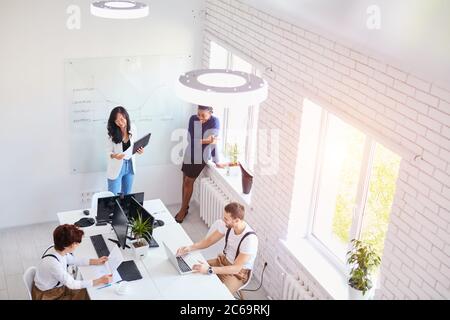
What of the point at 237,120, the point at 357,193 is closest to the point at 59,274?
the point at 357,193

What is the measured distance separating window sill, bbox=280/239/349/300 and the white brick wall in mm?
120

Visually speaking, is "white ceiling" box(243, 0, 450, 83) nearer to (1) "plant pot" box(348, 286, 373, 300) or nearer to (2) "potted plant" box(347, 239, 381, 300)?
(2) "potted plant" box(347, 239, 381, 300)

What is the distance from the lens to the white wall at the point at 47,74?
6.61 meters

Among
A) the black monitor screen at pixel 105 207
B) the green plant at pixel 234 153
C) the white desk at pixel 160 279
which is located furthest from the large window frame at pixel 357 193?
the black monitor screen at pixel 105 207

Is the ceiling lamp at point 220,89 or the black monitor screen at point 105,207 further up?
the ceiling lamp at point 220,89

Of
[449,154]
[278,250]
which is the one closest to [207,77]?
[449,154]

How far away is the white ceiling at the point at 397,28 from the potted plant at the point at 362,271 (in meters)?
1.53

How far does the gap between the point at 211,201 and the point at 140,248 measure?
2025 mm

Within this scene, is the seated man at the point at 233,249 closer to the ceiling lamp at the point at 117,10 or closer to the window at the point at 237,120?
the window at the point at 237,120

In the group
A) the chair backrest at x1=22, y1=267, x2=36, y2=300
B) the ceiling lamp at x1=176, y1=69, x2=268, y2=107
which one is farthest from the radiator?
the ceiling lamp at x1=176, y1=69, x2=268, y2=107

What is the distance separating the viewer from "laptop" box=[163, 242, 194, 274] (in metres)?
5.21

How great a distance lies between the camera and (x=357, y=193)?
16.3ft

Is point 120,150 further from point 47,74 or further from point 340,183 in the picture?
point 340,183
